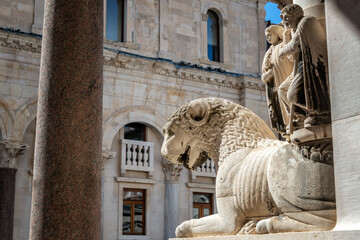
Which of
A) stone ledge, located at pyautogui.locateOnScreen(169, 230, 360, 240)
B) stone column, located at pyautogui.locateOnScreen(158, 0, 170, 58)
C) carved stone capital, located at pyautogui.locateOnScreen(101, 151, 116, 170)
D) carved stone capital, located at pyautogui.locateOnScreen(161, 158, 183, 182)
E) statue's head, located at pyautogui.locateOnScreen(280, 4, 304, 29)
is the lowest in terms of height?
stone ledge, located at pyautogui.locateOnScreen(169, 230, 360, 240)

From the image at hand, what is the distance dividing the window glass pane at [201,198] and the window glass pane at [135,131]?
2685 mm

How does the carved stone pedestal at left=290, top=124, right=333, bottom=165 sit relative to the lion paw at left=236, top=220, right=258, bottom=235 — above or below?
above

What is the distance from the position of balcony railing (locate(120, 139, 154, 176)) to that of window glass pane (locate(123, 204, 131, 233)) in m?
1.09

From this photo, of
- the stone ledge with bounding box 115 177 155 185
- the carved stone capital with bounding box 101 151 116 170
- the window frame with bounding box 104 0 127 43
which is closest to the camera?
the carved stone capital with bounding box 101 151 116 170

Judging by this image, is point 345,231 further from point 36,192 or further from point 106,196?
point 106,196

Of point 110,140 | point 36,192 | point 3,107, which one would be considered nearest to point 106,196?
point 110,140

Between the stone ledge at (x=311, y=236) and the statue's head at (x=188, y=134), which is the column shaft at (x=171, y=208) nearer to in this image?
the statue's head at (x=188, y=134)

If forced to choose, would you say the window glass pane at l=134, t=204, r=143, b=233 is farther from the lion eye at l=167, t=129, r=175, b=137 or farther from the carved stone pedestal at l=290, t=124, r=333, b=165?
the carved stone pedestal at l=290, t=124, r=333, b=165

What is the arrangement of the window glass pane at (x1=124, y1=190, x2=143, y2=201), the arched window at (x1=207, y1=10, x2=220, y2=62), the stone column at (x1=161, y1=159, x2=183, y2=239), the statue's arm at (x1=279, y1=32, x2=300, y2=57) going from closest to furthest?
1. the statue's arm at (x1=279, y1=32, x2=300, y2=57)
2. the window glass pane at (x1=124, y1=190, x2=143, y2=201)
3. the stone column at (x1=161, y1=159, x2=183, y2=239)
4. the arched window at (x1=207, y1=10, x2=220, y2=62)

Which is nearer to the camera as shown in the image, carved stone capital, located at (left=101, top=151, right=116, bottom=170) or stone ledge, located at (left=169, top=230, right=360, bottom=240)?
stone ledge, located at (left=169, top=230, right=360, bottom=240)

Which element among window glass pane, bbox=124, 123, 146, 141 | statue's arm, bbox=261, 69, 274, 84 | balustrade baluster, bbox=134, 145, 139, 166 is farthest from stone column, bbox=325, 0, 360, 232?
window glass pane, bbox=124, 123, 146, 141

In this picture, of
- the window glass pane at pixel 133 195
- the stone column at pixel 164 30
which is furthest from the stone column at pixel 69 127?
the stone column at pixel 164 30

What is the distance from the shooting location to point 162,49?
→ 19.1 metres

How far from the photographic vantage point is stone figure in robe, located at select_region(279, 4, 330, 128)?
321cm
